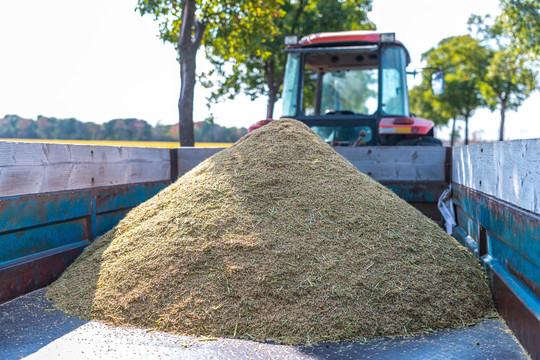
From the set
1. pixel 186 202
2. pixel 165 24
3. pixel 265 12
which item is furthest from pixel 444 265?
pixel 165 24

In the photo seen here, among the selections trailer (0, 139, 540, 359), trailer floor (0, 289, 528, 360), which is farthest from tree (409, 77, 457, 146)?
trailer floor (0, 289, 528, 360)

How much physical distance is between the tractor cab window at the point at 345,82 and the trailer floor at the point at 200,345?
4802 millimetres

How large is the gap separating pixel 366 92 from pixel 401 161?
106 inches

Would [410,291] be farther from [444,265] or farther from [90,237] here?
[90,237]

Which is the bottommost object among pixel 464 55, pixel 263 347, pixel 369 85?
pixel 263 347

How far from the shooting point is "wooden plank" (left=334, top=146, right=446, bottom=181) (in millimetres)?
4875

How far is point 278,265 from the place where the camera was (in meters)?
2.92

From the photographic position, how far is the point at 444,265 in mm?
3143

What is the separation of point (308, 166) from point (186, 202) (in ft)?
3.34

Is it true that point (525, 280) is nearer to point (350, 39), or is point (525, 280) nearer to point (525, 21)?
point (350, 39)

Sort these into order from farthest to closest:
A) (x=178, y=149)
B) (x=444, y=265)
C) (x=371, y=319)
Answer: (x=178, y=149)
(x=444, y=265)
(x=371, y=319)

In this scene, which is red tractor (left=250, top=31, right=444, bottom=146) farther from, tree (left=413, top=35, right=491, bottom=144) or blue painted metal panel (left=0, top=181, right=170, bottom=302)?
tree (left=413, top=35, right=491, bottom=144)

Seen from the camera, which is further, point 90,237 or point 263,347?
point 90,237

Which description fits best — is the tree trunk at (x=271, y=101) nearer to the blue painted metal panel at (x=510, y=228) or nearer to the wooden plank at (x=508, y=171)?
the wooden plank at (x=508, y=171)
